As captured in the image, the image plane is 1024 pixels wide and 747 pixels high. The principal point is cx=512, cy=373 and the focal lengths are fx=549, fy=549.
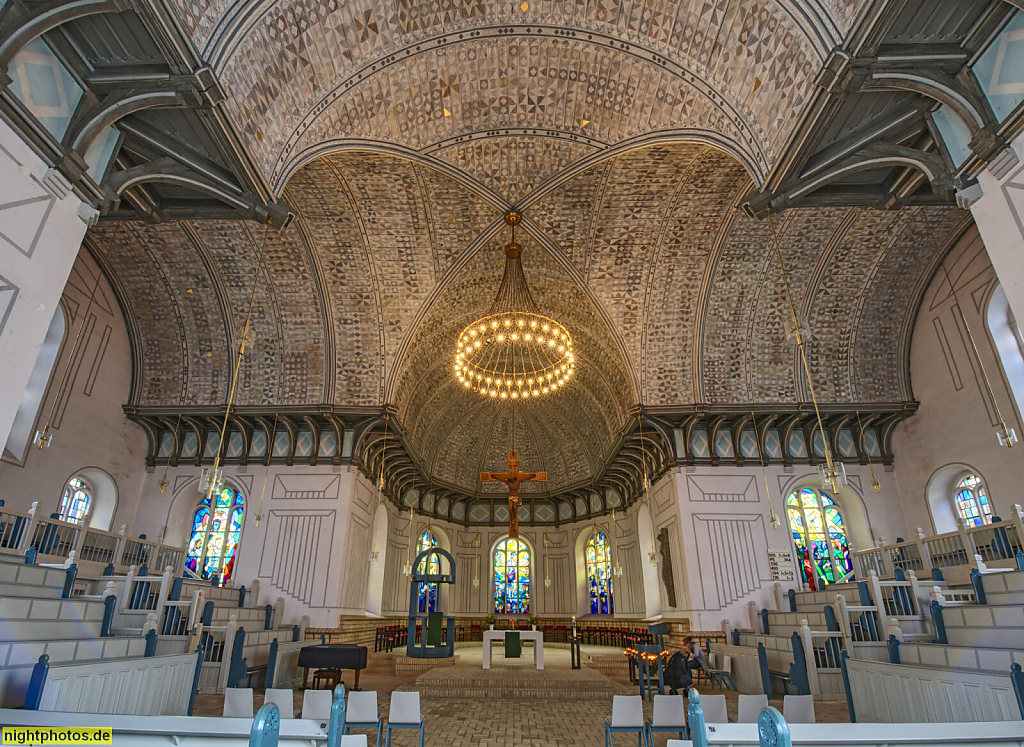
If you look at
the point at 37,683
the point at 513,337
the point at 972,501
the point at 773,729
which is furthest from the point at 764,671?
the point at 37,683

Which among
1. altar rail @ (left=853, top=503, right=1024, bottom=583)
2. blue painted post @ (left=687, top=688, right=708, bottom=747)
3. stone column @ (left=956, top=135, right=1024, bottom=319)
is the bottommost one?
blue painted post @ (left=687, top=688, right=708, bottom=747)

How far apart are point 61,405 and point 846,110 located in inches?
673

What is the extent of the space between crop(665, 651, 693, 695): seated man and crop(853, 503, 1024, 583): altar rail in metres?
4.08

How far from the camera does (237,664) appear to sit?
392 inches

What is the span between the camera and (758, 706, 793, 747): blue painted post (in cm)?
255

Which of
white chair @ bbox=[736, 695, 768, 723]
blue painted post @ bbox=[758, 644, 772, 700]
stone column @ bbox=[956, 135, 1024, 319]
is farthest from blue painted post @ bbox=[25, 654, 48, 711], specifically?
blue painted post @ bbox=[758, 644, 772, 700]

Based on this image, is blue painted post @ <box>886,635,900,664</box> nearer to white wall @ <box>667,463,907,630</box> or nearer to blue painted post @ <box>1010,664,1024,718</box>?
blue painted post @ <box>1010,664,1024,718</box>

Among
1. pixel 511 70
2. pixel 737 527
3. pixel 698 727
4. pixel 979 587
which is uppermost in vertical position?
pixel 511 70

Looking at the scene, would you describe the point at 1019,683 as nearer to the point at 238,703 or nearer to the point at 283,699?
the point at 283,699

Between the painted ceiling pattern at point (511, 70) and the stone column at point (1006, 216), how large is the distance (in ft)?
7.11

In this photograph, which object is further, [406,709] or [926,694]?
[926,694]

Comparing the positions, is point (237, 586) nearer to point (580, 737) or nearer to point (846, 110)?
point (580, 737)

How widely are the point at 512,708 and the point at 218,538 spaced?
1009 centimetres

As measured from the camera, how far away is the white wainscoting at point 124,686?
5.72 m
